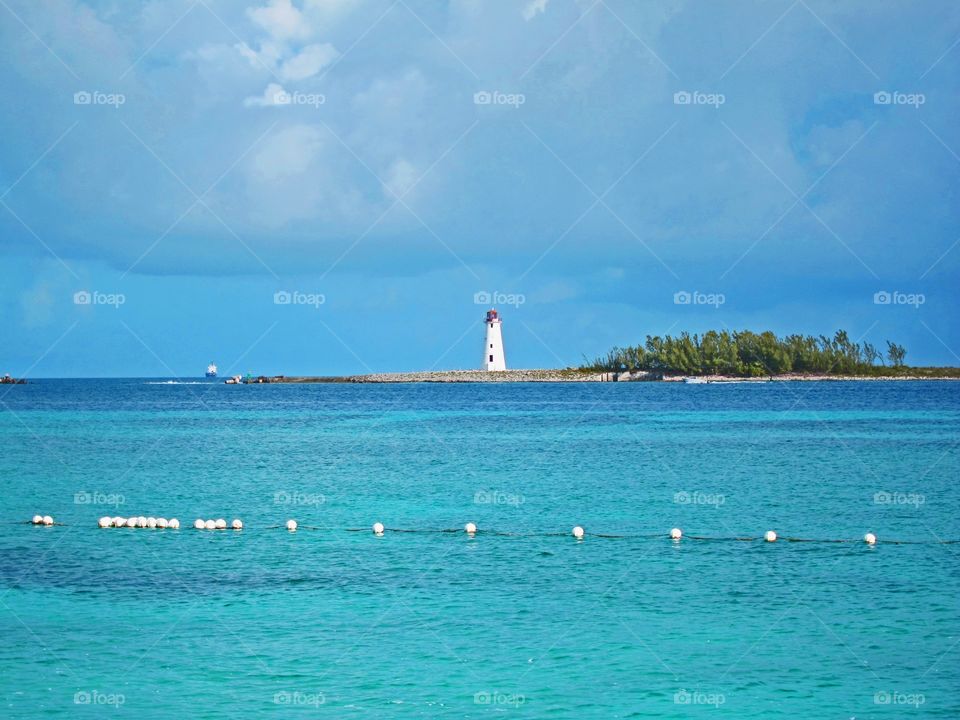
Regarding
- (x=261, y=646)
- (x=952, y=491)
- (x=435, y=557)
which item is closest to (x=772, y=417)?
(x=952, y=491)

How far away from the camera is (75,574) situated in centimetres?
2508

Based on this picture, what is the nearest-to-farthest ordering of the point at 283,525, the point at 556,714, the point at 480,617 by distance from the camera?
the point at 556,714 → the point at 480,617 → the point at 283,525

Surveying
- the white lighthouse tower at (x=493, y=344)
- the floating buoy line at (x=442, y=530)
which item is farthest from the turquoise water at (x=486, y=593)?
the white lighthouse tower at (x=493, y=344)

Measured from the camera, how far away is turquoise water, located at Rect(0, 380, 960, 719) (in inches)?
656

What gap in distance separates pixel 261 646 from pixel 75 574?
8.58m

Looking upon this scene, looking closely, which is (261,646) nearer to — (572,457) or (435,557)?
(435,557)

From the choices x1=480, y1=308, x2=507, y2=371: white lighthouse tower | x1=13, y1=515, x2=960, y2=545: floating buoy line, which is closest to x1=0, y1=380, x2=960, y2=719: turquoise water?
x1=13, y1=515, x2=960, y2=545: floating buoy line

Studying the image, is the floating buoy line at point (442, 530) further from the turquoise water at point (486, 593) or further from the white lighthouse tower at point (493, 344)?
the white lighthouse tower at point (493, 344)

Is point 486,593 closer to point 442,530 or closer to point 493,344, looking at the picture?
point 442,530

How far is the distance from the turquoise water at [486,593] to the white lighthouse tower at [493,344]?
130 m

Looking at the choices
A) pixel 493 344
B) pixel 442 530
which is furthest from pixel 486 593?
pixel 493 344

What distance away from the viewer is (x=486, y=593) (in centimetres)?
2298

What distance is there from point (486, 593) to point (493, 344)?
170 m

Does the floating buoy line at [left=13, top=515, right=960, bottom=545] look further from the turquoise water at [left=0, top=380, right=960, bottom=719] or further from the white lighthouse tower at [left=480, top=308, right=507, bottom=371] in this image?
the white lighthouse tower at [left=480, top=308, right=507, bottom=371]
